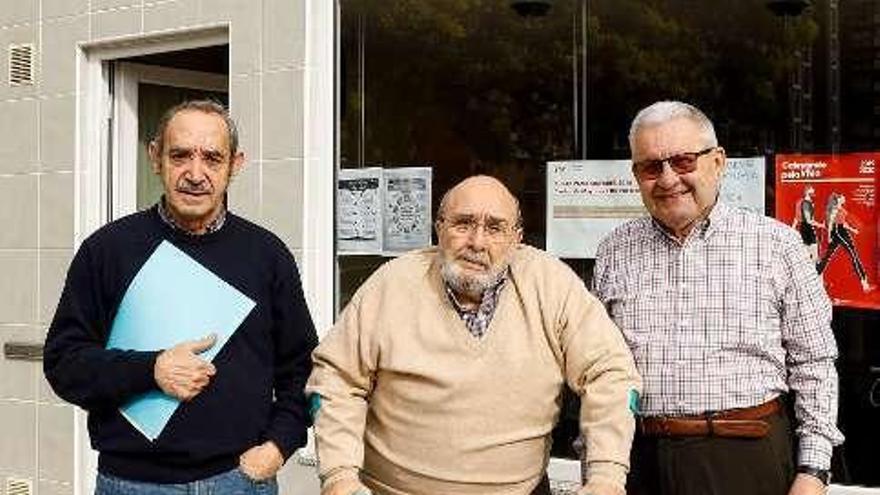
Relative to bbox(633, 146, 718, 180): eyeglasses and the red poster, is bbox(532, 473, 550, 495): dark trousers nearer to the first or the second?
bbox(633, 146, 718, 180): eyeglasses

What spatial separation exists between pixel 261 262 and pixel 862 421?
229 cm

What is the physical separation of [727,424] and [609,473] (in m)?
0.39

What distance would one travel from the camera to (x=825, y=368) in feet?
9.62

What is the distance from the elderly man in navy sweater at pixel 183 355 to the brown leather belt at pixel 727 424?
1005 millimetres

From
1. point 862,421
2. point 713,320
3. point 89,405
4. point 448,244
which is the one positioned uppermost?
point 448,244

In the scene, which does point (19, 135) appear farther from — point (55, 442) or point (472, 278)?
point (472, 278)

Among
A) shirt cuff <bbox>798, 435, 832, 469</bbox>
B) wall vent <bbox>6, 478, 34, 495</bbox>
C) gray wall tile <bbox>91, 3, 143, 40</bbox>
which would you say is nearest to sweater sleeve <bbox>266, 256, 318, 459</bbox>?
shirt cuff <bbox>798, 435, 832, 469</bbox>

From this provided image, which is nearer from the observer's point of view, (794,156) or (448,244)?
(448,244)

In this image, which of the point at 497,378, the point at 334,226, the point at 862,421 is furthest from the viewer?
the point at 334,226

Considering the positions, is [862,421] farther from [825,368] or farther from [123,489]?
[123,489]

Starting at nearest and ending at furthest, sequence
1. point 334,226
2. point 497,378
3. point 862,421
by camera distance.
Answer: point 497,378 < point 862,421 < point 334,226

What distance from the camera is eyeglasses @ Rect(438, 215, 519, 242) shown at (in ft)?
9.23

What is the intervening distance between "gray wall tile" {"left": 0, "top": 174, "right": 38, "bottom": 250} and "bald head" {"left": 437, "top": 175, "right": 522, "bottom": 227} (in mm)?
3819

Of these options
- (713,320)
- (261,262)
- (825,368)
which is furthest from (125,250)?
(825,368)
